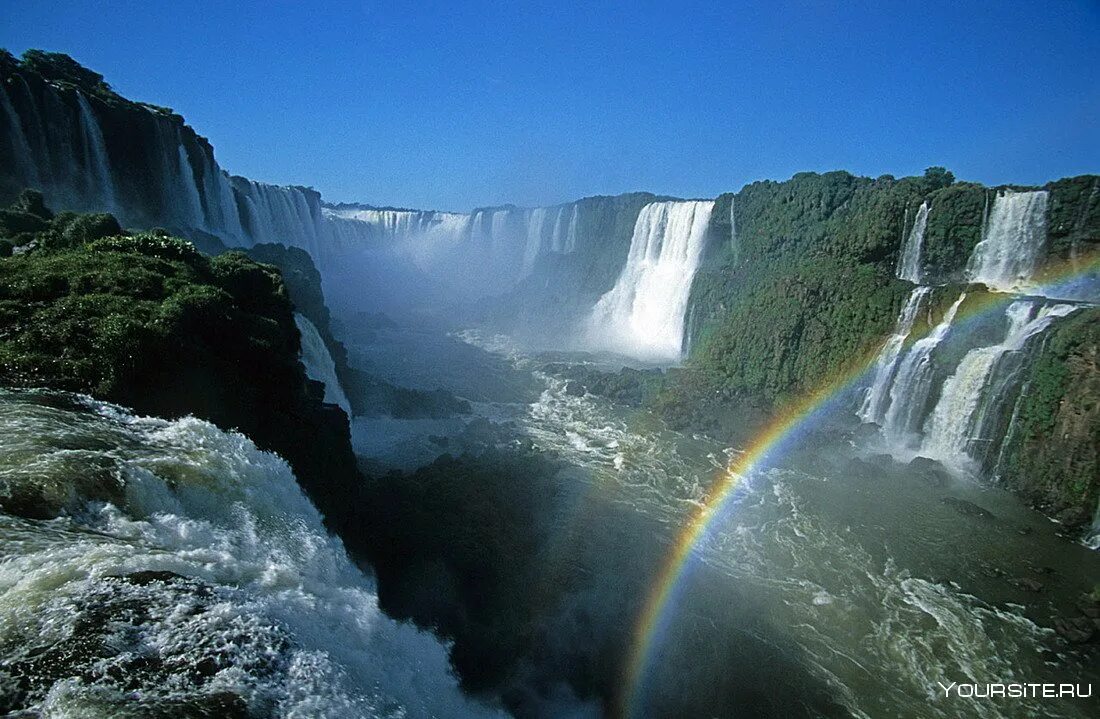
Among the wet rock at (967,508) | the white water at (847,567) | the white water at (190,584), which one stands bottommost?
the white water at (847,567)

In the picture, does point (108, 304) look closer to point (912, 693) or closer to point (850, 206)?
point (912, 693)

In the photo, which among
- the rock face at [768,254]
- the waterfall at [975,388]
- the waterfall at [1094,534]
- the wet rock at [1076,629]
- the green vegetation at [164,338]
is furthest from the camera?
the waterfall at [975,388]

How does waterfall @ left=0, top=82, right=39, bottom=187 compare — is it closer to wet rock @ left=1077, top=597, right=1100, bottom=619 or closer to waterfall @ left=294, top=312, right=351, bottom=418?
waterfall @ left=294, top=312, right=351, bottom=418

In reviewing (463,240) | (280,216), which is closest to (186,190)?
(280,216)

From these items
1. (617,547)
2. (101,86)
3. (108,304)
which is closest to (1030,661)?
(617,547)

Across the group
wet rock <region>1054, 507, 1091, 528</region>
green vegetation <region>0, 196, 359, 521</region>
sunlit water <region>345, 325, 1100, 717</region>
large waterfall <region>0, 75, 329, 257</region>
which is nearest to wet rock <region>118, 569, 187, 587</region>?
green vegetation <region>0, 196, 359, 521</region>

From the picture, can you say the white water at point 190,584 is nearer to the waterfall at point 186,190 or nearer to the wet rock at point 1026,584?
the wet rock at point 1026,584

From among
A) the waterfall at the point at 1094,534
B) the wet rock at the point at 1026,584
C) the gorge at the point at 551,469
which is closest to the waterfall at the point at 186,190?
the gorge at the point at 551,469
